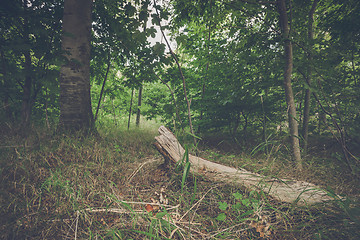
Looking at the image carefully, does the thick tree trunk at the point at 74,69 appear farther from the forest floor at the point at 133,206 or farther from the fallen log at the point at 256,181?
the fallen log at the point at 256,181

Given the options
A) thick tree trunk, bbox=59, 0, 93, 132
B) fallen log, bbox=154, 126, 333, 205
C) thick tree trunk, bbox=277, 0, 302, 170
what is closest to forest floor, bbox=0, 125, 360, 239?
fallen log, bbox=154, 126, 333, 205

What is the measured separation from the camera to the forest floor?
39.5 inches

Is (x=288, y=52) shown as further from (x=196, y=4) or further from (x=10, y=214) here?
(x=10, y=214)

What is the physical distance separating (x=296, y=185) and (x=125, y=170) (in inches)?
74.2

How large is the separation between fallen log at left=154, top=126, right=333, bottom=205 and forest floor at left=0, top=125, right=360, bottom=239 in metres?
0.07

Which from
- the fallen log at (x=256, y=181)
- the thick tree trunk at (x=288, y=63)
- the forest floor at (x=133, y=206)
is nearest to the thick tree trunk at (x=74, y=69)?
the forest floor at (x=133, y=206)

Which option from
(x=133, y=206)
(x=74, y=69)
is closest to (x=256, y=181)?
(x=133, y=206)

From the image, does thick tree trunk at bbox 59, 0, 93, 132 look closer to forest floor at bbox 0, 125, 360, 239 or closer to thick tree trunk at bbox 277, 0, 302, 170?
forest floor at bbox 0, 125, 360, 239

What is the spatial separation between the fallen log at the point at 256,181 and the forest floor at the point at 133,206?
75 mm

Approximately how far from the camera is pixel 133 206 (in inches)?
48.4

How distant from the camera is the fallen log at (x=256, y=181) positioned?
1.28m

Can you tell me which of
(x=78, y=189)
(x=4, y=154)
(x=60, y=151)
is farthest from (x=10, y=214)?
(x=4, y=154)

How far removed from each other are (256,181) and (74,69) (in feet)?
10.3

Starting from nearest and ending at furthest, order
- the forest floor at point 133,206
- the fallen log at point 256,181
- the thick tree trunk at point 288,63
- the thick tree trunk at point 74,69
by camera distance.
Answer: the forest floor at point 133,206 → the fallen log at point 256,181 → the thick tree trunk at point 288,63 → the thick tree trunk at point 74,69
